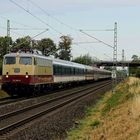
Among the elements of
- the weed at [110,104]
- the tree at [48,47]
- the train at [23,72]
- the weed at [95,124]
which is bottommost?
the weed at [95,124]

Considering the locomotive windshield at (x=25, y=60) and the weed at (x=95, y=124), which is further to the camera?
the locomotive windshield at (x=25, y=60)

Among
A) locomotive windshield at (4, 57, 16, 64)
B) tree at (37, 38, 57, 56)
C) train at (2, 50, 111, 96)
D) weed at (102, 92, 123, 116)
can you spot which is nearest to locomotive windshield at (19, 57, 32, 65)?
train at (2, 50, 111, 96)

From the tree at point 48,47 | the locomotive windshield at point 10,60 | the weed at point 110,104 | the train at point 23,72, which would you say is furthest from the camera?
the tree at point 48,47

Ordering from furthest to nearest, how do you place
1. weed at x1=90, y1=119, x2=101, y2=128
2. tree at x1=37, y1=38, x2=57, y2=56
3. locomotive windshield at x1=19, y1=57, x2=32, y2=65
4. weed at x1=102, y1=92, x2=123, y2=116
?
tree at x1=37, y1=38, x2=57, y2=56, locomotive windshield at x1=19, y1=57, x2=32, y2=65, weed at x1=102, y1=92, x2=123, y2=116, weed at x1=90, y1=119, x2=101, y2=128

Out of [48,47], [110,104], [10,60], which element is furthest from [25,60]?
[48,47]

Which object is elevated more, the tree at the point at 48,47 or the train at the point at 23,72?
the tree at the point at 48,47

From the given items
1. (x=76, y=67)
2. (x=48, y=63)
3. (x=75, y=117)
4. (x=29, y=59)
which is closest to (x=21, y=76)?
(x=29, y=59)

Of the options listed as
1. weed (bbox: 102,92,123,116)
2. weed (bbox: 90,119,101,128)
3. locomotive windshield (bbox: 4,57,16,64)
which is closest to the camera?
weed (bbox: 90,119,101,128)

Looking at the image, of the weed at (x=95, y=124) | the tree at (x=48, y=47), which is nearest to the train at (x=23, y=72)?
the weed at (x=95, y=124)

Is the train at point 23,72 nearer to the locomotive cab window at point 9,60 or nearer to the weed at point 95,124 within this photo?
the locomotive cab window at point 9,60

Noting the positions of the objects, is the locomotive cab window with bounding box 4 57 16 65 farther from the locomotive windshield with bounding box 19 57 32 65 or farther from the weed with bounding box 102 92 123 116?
the weed with bounding box 102 92 123 116

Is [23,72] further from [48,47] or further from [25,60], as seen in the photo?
[48,47]

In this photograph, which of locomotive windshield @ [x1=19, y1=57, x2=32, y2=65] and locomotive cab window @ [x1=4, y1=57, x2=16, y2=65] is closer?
locomotive windshield @ [x1=19, y1=57, x2=32, y2=65]

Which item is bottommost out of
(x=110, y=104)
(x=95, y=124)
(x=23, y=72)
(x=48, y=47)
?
(x=95, y=124)
